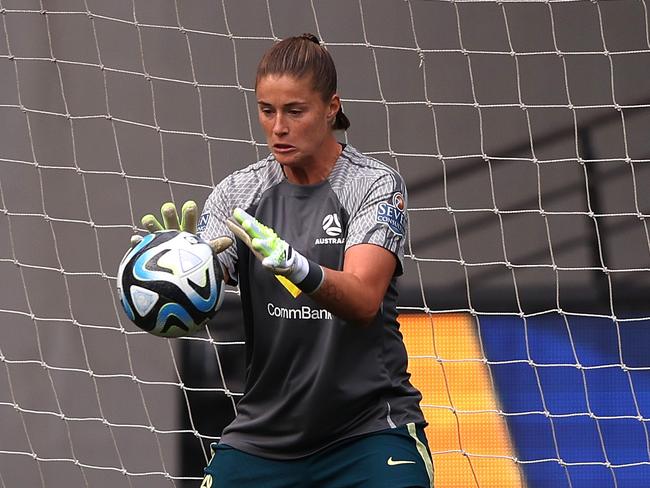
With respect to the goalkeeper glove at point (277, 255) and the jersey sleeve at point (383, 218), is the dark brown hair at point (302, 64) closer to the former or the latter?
the jersey sleeve at point (383, 218)

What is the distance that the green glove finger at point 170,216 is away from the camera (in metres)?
2.44

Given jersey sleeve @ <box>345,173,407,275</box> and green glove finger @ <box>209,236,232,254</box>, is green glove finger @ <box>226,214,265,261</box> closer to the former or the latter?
green glove finger @ <box>209,236,232,254</box>

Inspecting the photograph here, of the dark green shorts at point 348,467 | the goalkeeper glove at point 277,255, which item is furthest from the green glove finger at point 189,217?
the dark green shorts at point 348,467

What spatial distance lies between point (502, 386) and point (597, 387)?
0.32 metres

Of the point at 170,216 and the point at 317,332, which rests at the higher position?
the point at 170,216

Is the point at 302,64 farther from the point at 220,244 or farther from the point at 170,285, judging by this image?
the point at 170,285

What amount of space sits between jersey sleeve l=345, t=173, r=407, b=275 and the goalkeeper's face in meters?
0.16

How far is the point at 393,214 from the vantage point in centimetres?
252

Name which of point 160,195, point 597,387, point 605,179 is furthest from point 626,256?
point 160,195

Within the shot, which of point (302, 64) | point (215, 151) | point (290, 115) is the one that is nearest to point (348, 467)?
point (290, 115)

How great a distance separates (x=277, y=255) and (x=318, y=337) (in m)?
0.35

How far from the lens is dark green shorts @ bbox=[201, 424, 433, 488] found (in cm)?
240

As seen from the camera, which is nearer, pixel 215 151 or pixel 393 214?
pixel 393 214

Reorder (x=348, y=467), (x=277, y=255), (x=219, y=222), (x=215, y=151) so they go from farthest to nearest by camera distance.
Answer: (x=215, y=151) < (x=219, y=222) < (x=348, y=467) < (x=277, y=255)
